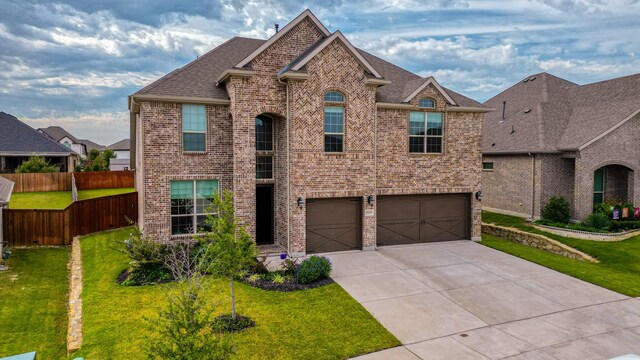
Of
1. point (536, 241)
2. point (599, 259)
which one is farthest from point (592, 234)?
point (599, 259)

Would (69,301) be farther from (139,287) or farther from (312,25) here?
(312,25)

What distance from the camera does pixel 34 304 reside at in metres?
12.0

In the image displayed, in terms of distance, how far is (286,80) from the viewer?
1536 centimetres

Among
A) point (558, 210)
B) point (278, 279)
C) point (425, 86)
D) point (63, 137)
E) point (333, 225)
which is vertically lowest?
point (278, 279)

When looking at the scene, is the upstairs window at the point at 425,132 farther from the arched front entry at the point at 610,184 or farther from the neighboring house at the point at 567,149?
the arched front entry at the point at 610,184

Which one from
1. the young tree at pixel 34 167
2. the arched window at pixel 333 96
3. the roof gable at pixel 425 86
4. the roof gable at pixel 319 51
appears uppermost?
the roof gable at pixel 319 51

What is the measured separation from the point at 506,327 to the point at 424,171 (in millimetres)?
8886

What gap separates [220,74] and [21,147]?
106 ft

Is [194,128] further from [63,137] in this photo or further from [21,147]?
[63,137]

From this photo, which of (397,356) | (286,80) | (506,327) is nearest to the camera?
(397,356)

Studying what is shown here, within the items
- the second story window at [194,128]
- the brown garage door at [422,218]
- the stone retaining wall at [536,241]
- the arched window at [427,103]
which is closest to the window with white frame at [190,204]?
the second story window at [194,128]

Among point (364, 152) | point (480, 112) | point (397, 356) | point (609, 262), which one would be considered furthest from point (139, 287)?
point (609, 262)

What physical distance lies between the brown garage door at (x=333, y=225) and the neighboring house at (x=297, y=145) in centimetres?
4

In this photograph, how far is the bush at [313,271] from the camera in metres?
12.6
